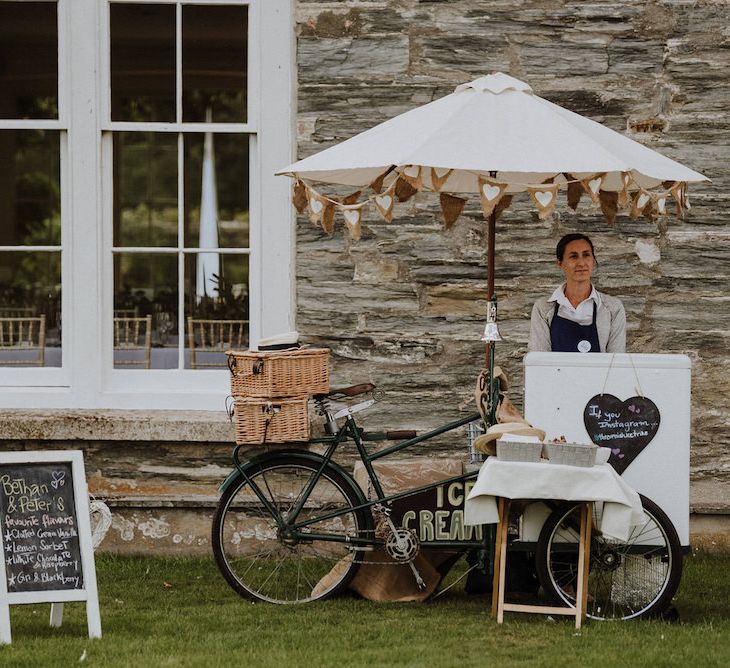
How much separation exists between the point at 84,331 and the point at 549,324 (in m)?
2.52

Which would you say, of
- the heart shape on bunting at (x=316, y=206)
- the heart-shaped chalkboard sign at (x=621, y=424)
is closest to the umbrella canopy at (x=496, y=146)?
the heart shape on bunting at (x=316, y=206)

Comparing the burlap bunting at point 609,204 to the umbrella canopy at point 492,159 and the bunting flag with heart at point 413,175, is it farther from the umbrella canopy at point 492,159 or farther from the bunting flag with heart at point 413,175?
the bunting flag with heart at point 413,175

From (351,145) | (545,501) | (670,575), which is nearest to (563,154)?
(351,145)

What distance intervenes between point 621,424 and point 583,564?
24.3 inches

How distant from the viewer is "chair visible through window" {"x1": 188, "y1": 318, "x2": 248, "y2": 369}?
7.43 meters

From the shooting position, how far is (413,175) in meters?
5.73

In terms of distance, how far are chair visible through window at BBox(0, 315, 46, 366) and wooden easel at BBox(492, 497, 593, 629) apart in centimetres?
296

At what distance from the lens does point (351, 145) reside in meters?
5.79

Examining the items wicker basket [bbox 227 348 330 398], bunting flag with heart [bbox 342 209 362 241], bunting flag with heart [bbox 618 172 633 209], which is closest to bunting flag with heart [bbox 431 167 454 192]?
bunting flag with heart [bbox 342 209 362 241]

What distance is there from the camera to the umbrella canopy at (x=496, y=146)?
5.37 meters

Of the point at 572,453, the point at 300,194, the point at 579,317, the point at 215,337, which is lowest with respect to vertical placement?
the point at 572,453

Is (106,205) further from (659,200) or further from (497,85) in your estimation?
(659,200)

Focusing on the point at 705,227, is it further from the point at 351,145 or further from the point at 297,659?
the point at 297,659

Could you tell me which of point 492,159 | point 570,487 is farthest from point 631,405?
point 492,159
